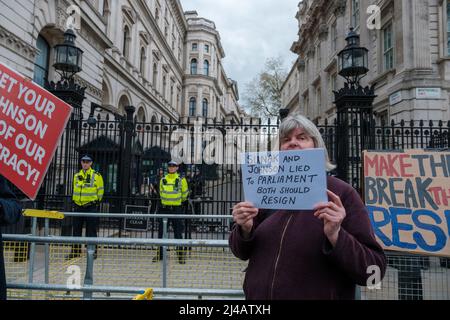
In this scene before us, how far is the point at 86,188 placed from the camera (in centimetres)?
736

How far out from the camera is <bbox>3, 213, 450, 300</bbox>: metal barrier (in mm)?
2818

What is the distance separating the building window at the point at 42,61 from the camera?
14289mm

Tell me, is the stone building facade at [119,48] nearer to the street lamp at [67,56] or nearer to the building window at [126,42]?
the building window at [126,42]

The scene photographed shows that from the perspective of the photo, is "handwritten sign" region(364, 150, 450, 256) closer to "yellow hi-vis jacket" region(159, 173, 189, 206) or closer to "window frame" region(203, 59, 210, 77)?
"yellow hi-vis jacket" region(159, 173, 189, 206)

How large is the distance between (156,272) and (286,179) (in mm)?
4595

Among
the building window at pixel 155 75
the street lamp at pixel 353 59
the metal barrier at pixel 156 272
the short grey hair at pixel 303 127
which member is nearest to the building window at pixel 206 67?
the building window at pixel 155 75

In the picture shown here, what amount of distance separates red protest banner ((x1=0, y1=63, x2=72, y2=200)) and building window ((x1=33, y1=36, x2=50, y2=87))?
44.9ft

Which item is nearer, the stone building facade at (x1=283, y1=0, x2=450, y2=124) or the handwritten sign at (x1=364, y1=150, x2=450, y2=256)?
the handwritten sign at (x1=364, y1=150, x2=450, y2=256)

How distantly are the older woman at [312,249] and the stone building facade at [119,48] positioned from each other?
12061 millimetres

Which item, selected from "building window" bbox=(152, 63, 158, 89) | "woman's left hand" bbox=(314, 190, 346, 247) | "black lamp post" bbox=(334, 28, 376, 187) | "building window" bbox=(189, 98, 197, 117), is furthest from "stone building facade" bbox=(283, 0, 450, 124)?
"building window" bbox=(189, 98, 197, 117)
